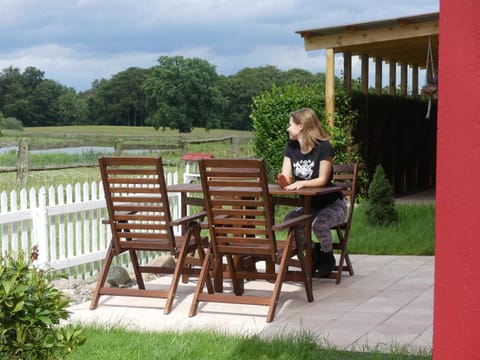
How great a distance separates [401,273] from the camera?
7.43 metres

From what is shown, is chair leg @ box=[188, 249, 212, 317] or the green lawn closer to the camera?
the green lawn

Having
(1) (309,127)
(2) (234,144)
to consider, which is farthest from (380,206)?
(2) (234,144)

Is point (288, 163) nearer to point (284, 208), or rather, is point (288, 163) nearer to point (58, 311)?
point (58, 311)

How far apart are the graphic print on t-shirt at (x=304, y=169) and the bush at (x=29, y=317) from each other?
3703mm

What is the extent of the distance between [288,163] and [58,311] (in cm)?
387

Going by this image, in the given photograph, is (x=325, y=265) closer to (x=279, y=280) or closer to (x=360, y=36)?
(x=279, y=280)

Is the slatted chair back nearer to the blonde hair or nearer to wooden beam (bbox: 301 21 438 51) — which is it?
the blonde hair

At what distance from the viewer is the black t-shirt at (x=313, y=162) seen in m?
6.74

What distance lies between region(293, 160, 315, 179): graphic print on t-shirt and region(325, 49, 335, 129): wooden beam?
696cm

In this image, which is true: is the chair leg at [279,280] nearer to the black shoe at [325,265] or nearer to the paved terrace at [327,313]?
the paved terrace at [327,313]

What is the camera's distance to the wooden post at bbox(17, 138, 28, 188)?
15828 mm

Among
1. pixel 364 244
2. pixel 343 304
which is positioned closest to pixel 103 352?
pixel 343 304

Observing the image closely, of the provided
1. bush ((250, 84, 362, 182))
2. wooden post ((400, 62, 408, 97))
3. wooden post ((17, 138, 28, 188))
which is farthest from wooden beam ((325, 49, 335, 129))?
wooden post ((17, 138, 28, 188))

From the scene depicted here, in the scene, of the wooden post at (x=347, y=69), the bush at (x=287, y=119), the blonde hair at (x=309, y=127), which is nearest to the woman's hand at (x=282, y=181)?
the blonde hair at (x=309, y=127)
